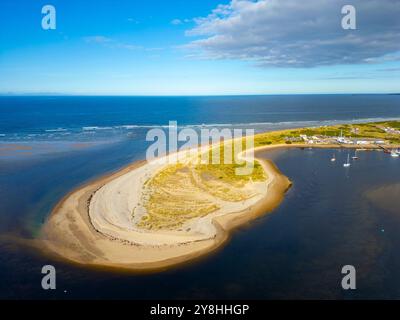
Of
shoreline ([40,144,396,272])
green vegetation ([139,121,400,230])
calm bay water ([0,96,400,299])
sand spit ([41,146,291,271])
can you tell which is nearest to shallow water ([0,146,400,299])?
calm bay water ([0,96,400,299])

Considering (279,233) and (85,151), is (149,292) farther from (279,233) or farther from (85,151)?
(85,151)

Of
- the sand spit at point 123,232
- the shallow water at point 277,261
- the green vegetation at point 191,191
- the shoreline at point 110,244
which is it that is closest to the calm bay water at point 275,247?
the shallow water at point 277,261

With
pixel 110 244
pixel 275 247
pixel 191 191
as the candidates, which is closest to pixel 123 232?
pixel 110 244

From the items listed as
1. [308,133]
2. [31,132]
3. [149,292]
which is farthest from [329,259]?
[31,132]

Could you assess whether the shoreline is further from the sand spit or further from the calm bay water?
the calm bay water

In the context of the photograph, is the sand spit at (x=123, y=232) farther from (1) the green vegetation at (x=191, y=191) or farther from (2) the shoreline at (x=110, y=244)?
(1) the green vegetation at (x=191, y=191)

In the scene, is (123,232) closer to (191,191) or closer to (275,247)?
(191,191)
